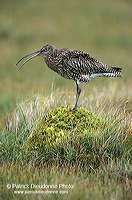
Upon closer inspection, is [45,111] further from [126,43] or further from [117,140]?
[126,43]

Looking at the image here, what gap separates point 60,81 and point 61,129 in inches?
351

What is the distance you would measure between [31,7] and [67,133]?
73.9 ft

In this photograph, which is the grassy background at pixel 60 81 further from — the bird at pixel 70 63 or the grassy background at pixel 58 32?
the bird at pixel 70 63

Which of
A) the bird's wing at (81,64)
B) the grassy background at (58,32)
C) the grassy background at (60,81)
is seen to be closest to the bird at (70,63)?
the bird's wing at (81,64)

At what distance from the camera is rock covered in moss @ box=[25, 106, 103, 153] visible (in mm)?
5426

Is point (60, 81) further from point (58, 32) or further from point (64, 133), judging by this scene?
point (58, 32)

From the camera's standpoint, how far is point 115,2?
30.8 m

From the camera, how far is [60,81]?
14.4 meters

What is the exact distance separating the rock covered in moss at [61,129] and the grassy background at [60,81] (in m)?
0.30

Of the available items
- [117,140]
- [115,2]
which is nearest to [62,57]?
[117,140]

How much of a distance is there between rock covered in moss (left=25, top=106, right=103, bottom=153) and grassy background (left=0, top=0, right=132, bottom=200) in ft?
0.98

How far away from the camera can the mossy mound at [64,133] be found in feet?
17.6

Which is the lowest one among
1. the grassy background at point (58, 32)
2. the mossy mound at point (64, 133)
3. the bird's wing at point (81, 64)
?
the mossy mound at point (64, 133)


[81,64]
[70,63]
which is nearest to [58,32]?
[81,64]
